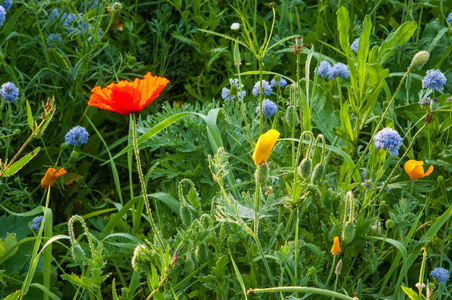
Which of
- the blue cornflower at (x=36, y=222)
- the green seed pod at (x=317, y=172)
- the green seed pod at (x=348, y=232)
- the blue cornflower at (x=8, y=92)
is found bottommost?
the blue cornflower at (x=36, y=222)

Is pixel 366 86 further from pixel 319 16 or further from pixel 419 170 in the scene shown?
pixel 319 16

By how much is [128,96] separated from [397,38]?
0.85m

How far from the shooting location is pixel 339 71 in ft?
6.56

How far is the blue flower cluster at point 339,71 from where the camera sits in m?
1.99

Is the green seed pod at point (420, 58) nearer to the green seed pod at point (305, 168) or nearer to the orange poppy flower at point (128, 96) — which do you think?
the green seed pod at point (305, 168)

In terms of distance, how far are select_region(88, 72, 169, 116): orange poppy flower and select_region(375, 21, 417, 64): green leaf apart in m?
0.71

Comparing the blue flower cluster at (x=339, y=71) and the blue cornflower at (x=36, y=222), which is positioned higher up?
the blue flower cluster at (x=339, y=71)

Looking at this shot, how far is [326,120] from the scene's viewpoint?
74.8 inches

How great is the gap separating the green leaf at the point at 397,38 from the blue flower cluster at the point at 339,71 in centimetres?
33

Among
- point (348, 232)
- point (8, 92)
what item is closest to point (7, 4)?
point (8, 92)

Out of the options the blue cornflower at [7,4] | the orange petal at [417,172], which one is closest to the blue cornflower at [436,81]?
the orange petal at [417,172]

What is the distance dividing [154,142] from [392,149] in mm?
802

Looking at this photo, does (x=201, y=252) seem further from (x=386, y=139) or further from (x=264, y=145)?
(x=386, y=139)

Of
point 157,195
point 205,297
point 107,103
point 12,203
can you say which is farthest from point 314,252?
Answer: point 12,203
